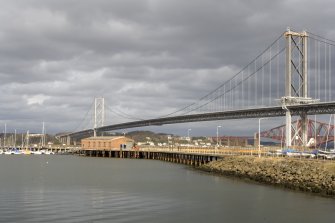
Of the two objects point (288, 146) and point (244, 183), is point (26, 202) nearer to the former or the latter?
point (244, 183)

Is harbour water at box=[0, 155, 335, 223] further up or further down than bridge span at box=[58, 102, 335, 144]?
further down

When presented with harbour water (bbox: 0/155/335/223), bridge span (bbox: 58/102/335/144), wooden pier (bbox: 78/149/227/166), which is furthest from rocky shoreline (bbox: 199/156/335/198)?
bridge span (bbox: 58/102/335/144)

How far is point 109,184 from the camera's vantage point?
4203 centimetres

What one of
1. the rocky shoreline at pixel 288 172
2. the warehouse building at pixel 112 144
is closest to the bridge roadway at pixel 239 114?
the warehouse building at pixel 112 144

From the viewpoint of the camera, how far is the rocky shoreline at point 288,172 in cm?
3519

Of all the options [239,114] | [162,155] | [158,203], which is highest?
[239,114]

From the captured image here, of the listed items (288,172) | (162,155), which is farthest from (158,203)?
(162,155)

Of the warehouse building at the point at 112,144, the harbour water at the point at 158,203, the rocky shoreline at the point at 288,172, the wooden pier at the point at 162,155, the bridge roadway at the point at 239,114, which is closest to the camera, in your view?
the harbour water at the point at 158,203

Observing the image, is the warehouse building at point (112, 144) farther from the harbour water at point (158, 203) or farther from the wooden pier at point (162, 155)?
the harbour water at point (158, 203)

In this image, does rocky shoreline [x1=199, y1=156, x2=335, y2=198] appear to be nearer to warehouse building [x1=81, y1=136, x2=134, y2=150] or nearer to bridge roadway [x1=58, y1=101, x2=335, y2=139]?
bridge roadway [x1=58, y1=101, x2=335, y2=139]

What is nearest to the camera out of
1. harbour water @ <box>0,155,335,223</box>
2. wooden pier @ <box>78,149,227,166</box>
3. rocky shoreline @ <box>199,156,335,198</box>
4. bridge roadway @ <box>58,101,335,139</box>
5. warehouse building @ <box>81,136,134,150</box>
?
harbour water @ <box>0,155,335,223</box>

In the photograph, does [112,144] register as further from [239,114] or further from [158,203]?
[158,203]

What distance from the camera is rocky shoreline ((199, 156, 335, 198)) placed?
3519cm

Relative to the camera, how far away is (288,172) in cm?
4122
